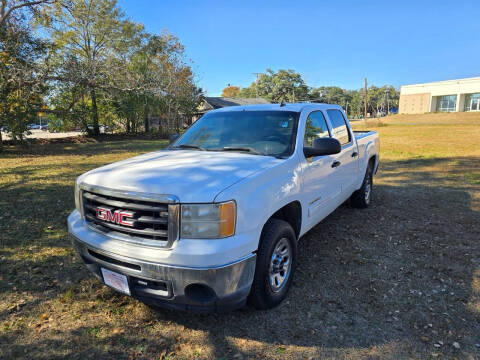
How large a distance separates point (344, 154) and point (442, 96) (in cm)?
7333

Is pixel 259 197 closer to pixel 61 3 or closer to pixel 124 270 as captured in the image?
pixel 124 270

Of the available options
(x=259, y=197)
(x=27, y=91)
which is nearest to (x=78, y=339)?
(x=259, y=197)

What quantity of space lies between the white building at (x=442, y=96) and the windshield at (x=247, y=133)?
227 feet

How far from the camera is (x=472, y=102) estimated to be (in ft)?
194

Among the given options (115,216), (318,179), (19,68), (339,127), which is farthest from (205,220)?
(19,68)

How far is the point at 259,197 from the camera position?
252 cm

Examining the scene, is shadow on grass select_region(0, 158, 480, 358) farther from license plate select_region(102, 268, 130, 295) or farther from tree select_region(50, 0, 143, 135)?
tree select_region(50, 0, 143, 135)

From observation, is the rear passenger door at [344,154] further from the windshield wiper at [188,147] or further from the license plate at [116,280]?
the license plate at [116,280]

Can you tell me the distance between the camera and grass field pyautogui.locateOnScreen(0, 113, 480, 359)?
8.19 feet

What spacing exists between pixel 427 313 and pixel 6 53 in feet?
54.4

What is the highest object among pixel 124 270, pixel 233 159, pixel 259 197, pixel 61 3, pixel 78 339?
pixel 61 3

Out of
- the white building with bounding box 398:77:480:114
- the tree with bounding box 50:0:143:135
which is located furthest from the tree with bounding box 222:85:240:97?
the tree with bounding box 50:0:143:135

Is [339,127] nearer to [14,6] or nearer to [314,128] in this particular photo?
[314,128]

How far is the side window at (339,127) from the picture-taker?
4.49 metres
